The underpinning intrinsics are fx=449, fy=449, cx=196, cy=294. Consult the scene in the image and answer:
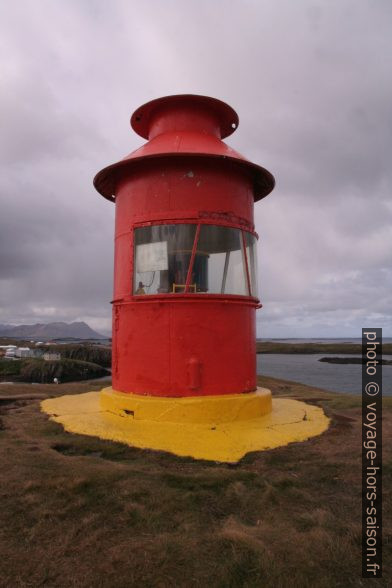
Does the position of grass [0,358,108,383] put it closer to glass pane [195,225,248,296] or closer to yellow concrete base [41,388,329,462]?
yellow concrete base [41,388,329,462]

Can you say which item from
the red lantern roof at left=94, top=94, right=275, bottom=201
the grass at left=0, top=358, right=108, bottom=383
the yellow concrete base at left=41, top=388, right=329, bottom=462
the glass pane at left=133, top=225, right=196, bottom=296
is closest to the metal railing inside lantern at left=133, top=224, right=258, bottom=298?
the glass pane at left=133, top=225, right=196, bottom=296

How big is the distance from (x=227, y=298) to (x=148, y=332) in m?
1.50

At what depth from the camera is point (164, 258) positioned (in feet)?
26.1

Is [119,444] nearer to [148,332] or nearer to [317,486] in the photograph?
[148,332]

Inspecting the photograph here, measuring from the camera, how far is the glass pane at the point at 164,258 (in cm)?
788

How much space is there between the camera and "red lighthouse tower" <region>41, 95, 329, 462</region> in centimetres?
742

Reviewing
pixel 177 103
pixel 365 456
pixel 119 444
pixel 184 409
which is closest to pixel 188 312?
pixel 184 409

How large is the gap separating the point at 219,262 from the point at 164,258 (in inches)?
39.7

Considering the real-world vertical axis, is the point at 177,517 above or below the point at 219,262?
below

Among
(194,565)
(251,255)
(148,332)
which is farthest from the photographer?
(251,255)

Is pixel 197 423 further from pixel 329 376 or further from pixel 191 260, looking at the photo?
pixel 329 376

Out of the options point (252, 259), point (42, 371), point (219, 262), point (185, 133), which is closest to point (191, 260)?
point (219, 262)

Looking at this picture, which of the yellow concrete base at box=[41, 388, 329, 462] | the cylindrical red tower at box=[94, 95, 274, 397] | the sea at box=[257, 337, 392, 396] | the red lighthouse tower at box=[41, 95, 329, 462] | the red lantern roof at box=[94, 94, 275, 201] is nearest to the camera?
the yellow concrete base at box=[41, 388, 329, 462]

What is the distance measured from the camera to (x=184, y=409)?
7262 mm
